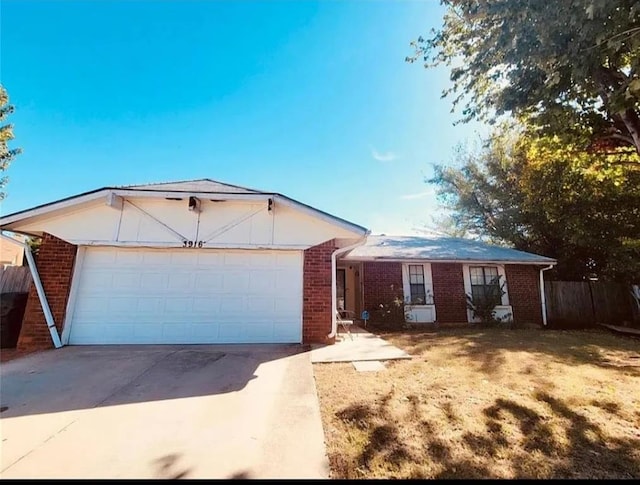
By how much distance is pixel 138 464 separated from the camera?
2.38m

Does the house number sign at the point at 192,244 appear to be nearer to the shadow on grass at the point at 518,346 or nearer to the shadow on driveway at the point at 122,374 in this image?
the shadow on driveway at the point at 122,374

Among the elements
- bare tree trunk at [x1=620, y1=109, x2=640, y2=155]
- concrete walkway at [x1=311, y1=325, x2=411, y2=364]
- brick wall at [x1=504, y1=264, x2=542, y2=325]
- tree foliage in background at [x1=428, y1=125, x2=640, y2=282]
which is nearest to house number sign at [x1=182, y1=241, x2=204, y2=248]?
concrete walkway at [x1=311, y1=325, x2=411, y2=364]

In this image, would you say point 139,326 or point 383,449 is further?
point 139,326

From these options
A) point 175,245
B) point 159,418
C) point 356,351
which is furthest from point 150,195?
point 356,351

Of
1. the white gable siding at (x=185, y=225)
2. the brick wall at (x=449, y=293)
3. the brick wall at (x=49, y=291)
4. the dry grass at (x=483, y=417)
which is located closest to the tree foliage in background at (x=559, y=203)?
the brick wall at (x=449, y=293)

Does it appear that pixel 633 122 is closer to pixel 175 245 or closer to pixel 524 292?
pixel 524 292

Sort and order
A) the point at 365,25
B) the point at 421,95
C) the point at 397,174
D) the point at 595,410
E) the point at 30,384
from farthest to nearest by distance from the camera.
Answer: the point at 397,174
the point at 421,95
the point at 365,25
the point at 30,384
the point at 595,410

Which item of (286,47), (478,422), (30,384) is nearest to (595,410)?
(478,422)

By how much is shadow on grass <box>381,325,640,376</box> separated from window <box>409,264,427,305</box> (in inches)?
54.9

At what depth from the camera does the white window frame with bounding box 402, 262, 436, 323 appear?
11523 mm

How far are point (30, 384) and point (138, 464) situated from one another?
11.0ft

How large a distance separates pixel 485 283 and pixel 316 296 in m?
8.65

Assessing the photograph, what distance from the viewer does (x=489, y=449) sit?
9.07ft

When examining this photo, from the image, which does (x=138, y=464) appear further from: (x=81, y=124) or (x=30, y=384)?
(x=81, y=124)
